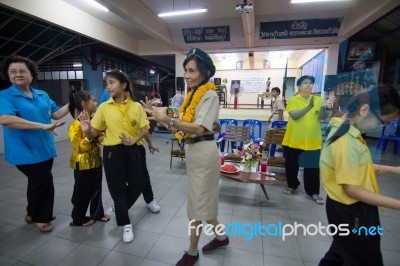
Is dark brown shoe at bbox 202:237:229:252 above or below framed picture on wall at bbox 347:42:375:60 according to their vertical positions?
below

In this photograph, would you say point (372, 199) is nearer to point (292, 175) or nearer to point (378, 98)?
point (378, 98)

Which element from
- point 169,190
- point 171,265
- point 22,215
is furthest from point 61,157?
point 171,265

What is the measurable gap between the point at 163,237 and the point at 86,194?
0.88 m

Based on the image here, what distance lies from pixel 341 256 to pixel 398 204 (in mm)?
438

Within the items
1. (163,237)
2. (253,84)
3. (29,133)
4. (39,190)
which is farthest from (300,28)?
(39,190)

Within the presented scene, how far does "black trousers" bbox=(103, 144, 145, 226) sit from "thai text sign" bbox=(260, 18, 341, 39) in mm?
6242

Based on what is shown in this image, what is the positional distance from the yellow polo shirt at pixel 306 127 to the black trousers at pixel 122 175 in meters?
2.00

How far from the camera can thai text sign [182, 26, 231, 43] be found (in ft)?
22.1

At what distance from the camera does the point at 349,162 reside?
0.93 meters

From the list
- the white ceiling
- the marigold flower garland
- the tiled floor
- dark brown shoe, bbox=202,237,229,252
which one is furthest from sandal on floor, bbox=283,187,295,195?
the white ceiling

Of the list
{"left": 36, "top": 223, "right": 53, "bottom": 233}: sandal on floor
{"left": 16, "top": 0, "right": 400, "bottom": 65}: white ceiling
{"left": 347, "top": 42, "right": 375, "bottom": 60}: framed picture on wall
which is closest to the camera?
{"left": 347, "top": 42, "right": 375, "bottom": 60}: framed picture on wall

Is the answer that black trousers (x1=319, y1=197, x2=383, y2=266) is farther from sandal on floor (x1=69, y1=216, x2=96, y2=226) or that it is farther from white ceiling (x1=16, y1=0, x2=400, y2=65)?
Answer: white ceiling (x1=16, y1=0, x2=400, y2=65)

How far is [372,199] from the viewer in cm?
90

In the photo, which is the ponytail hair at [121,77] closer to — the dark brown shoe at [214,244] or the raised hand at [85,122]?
the raised hand at [85,122]
